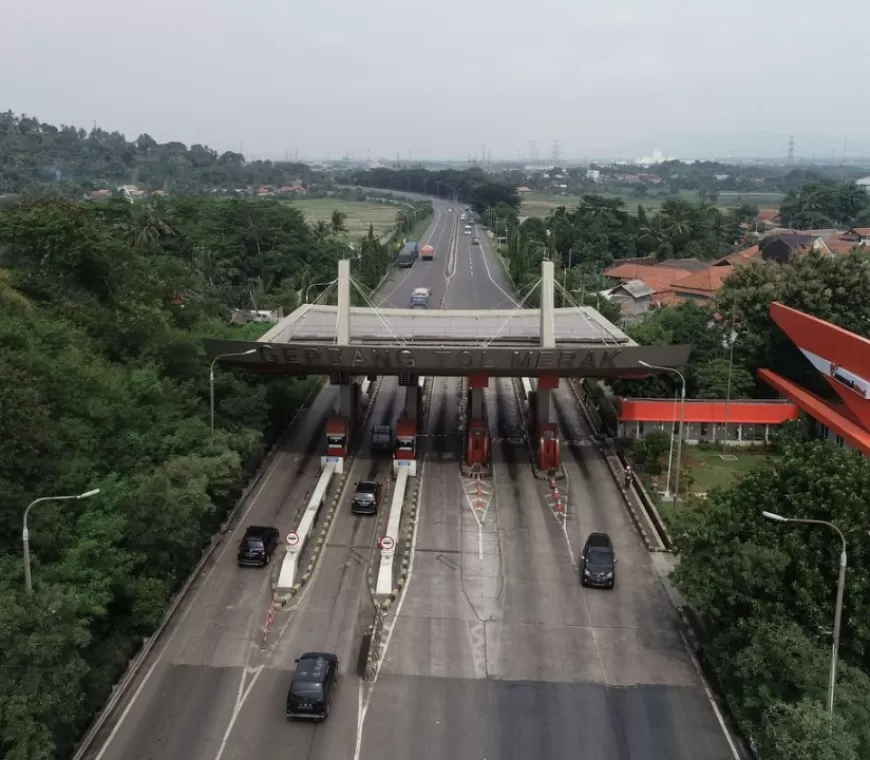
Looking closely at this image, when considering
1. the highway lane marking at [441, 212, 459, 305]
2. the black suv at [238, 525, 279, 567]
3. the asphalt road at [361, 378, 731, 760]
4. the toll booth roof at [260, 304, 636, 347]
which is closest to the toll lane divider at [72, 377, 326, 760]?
the black suv at [238, 525, 279, 567]

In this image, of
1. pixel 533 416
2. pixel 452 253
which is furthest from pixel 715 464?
pixel 452 253

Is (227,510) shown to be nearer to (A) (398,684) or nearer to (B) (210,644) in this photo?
(B) (210,644)

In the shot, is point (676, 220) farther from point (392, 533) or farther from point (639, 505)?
point (392, 533)

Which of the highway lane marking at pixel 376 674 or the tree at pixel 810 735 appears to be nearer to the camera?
the tree at pixel 810 735

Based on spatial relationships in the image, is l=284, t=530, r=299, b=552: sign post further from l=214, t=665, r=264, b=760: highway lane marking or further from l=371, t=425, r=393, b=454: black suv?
l=371, t=425, r=393, b=454: black suv

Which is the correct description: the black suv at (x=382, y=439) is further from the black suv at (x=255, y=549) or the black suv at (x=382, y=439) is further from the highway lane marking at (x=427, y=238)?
the highway lane marking at (x=427, y=238)

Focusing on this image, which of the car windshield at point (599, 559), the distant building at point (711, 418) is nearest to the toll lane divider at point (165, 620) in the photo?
the car windshield at point (599, 559)

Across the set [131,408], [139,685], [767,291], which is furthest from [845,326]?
[139,685]
